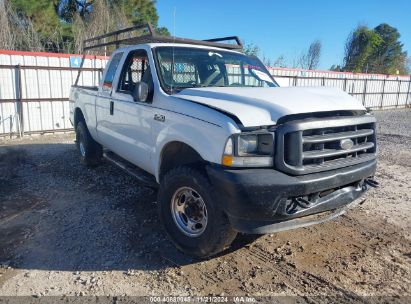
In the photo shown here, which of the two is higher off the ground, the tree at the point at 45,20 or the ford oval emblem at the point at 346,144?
the tree at the point at 45,20

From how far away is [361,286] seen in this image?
3.09 metres

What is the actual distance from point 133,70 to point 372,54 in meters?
43.9

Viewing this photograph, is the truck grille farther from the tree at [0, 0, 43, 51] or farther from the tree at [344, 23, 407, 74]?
the tree at [344, 23, 407, 74]

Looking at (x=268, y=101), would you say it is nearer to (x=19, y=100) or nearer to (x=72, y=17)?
(x=19, y=100)

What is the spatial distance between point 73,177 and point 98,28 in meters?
12.2

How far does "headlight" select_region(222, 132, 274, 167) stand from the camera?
292 cm

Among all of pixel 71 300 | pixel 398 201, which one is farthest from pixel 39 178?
pixel 398 201

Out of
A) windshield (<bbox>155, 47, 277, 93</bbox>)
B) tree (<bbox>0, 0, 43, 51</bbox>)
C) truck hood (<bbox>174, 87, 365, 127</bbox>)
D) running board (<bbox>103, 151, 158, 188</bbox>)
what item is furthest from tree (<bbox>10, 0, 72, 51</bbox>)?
truck hood (<bbox>174, 87, 365, 127</bbox>)

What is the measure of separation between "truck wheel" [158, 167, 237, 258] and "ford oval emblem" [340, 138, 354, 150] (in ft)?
4.11

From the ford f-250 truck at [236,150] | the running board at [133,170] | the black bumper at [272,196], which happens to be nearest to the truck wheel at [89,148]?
the running board at [133,170]

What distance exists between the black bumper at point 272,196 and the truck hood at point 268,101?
1.51 feet

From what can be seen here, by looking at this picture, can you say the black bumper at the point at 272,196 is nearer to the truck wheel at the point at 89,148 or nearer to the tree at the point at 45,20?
the truck wheel at the point at 89,148

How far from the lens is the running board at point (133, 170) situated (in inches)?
170

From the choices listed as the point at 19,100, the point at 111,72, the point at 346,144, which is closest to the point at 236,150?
the point at 346,144
